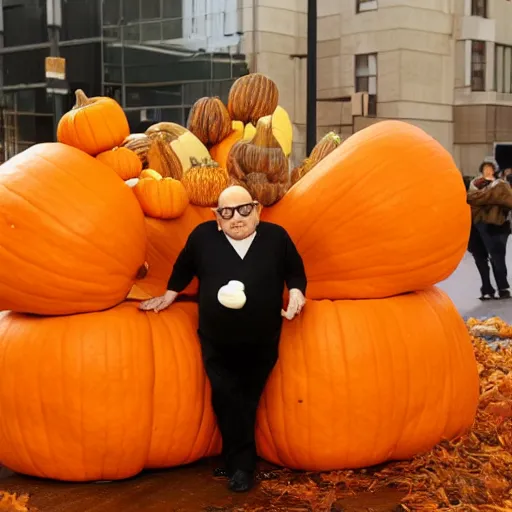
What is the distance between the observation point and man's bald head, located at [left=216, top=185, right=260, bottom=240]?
278 cm

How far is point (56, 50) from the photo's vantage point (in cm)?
1198

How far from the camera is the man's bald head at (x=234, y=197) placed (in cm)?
278

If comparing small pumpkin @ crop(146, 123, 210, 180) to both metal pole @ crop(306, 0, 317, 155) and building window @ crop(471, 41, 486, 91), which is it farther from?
building window @ crop(471, 41, 486, 91)

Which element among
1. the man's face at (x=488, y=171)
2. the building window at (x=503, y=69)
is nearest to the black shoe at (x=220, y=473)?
the man's face at (x=488, y=171)

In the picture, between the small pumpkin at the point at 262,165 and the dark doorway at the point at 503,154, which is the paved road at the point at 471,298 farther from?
the dark doorway at the point at 503,154

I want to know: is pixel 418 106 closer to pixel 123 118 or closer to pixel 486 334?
pixel 486 334

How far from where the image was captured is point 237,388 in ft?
9.31

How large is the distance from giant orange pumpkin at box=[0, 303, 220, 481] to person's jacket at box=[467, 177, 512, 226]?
18.7 ft

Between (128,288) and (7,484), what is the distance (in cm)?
87

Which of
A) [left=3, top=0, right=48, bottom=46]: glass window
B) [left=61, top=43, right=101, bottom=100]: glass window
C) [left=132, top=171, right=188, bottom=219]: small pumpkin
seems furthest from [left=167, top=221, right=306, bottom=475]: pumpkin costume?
[left=3, top=0, right=48, bottom=46]: glass window

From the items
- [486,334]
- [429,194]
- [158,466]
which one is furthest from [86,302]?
[486,334]

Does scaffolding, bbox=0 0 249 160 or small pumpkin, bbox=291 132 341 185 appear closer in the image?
small pumpkin, bbox=291 132 341 185

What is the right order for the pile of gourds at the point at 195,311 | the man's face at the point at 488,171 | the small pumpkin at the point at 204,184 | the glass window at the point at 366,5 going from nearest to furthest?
the pile of gourds at the point at 195,311 < the small pumpkin at the point at 204,184 < the man's face at the point at 488,171 < the glass window at the point at 366,5

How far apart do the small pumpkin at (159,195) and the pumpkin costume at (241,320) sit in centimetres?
22
